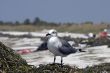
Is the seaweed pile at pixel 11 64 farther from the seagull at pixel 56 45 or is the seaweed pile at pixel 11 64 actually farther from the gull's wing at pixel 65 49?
the gull's wing at pixel 65 49

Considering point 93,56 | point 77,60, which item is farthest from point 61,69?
point 93,56

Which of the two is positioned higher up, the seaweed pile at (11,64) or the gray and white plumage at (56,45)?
the gray and white plumage at (56,45)

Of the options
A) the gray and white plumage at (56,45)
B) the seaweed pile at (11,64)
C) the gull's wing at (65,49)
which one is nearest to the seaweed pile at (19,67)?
the seaweed pile at (11,64)

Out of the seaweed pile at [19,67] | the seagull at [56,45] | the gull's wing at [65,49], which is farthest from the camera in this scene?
the gull's wing at [65,49]

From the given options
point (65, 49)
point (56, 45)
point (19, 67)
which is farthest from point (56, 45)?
point (19, 67)

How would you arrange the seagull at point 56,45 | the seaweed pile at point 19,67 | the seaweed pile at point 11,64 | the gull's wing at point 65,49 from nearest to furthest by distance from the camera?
the seaweed pile at point 11,64, the seaweed pile at point 19,67, the seagull at point 56,45, the gull's wing at point 65,49

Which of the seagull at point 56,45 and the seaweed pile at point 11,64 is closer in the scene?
the seaweed pile at point 11,64

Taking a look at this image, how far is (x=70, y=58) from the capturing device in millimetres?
23781

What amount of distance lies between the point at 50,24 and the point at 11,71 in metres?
94.9

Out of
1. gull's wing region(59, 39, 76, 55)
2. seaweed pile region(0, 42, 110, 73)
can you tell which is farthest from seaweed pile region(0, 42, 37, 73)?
gull's wing region(59, 39, 76, 55)

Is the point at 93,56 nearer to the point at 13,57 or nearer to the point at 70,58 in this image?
the point at 70,58

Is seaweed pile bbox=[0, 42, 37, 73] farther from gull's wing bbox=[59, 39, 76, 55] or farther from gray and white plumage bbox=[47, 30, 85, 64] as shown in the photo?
gull's wing bbox=[59, 39, 76, 55]

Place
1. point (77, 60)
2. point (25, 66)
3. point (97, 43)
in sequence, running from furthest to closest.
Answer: point (97, 43), point (77, 60), point (25, 66)

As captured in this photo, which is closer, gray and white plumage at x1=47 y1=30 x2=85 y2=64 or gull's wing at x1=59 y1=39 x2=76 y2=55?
gray and white plumage at x1=47 y1=30 x2=85 y2=64
